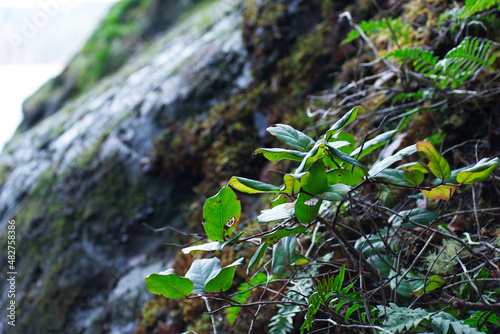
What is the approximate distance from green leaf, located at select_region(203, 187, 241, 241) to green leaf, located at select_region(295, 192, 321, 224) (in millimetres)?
171

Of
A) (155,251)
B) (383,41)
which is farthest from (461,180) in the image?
(155,251)

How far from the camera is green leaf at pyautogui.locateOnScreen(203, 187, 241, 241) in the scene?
896 mm

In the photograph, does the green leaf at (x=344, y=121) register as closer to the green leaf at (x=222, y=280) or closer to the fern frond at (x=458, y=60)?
the green leaf at (x=222, y=280)

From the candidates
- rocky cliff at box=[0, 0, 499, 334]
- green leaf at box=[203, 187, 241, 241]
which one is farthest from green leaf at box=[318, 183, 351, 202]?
Result: rocky cliff at box=[0, 0, 499, 334]

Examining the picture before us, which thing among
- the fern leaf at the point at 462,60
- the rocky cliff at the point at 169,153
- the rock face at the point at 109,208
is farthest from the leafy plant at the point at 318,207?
the rock face at the point at 109,208

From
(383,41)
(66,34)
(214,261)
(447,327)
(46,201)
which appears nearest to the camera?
(447,327)

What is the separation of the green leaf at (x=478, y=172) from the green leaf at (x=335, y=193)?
331 millimetres

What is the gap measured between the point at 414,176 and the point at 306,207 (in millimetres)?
358

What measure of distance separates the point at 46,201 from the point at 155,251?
2.54 metres

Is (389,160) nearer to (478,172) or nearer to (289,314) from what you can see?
(478,172)

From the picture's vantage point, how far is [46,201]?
4.61 metres

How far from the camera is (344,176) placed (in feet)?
2.99

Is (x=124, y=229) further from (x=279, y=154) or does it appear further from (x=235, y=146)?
(x=279, y=154)

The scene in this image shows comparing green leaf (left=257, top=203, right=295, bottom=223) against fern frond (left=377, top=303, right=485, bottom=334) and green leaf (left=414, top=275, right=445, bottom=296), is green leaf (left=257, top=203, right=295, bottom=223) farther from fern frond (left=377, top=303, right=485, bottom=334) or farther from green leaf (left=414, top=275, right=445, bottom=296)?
green leaf (left=414, top=275, right=445, bottom=296)
